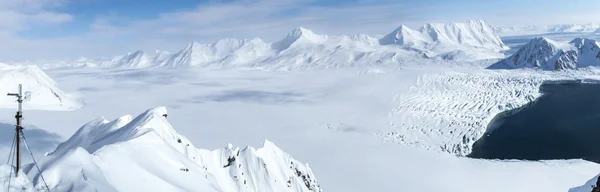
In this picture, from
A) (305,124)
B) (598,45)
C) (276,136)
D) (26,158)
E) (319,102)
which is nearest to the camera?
(26,158)

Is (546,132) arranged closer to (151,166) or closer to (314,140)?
(314,140)

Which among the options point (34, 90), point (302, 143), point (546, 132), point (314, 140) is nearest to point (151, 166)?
point (302, 143)

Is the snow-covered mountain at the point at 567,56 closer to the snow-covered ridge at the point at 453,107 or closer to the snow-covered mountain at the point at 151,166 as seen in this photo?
the snow-covered ridge at the point at 453,107

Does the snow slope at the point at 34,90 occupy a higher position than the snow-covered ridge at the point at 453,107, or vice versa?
the snow slope at the point at 34,90

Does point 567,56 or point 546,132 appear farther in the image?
point 567,56

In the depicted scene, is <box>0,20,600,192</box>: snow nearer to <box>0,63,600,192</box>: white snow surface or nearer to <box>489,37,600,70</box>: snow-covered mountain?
<box>0,63,600,192</box>: white snow surface

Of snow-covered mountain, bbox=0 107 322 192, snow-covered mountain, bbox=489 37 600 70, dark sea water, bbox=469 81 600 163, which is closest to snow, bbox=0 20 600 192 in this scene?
snow-covered mountain, bbox=0 107 322 192

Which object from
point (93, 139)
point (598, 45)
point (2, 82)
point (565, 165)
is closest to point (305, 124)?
point (565, 165)

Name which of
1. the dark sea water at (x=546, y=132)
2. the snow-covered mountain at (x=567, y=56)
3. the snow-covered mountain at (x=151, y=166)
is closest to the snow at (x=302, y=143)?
the snow-covered mountain at (x=151, y=166)

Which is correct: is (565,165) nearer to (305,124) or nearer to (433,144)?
(433,144)
